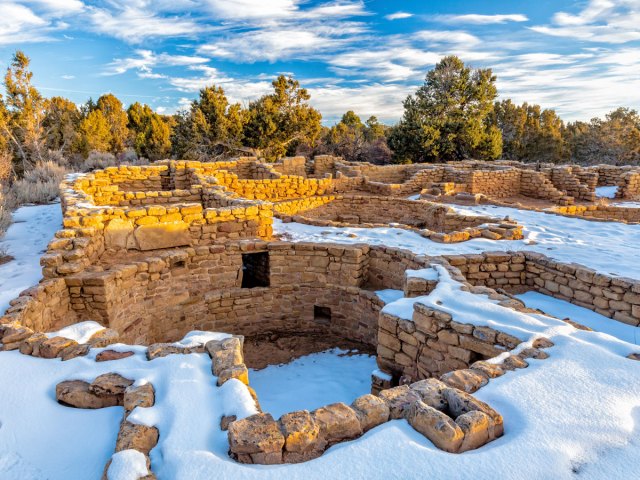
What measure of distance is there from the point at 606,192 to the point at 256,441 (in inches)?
696

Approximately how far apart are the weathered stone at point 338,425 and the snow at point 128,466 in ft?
3.07

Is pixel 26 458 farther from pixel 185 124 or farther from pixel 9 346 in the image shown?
pixel 185 124

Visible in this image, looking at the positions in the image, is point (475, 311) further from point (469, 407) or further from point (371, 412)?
point (371, 412)

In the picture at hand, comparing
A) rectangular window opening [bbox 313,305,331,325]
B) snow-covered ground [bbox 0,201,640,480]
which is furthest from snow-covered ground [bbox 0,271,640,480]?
rectangular window opening [bbox 313,305,331,325]

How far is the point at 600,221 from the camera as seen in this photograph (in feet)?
28.2

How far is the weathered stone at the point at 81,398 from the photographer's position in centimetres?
272

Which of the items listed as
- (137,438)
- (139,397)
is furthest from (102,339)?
(137,438)

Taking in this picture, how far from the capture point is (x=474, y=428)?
7.21ft

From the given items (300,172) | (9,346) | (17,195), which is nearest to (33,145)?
(17,195)

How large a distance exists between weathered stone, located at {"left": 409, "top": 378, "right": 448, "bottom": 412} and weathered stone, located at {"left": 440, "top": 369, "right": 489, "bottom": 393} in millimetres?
119

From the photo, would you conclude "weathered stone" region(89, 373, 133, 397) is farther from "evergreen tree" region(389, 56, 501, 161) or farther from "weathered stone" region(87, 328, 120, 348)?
"evergreen tree" region(389, 56, 501, 161)

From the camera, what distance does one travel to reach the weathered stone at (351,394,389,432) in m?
2.37

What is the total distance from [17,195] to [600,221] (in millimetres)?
15359

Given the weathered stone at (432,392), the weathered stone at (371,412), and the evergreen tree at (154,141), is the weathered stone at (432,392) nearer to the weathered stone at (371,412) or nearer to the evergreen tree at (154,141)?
the weathered stone at (371,412)
